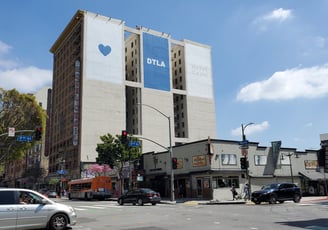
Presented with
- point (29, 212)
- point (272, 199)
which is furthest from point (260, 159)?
point (29, 212)

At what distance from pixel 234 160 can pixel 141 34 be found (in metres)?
65.1

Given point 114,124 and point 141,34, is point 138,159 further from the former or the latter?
point 141,34

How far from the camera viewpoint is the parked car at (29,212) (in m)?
11.7

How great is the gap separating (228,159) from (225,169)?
1.36 metres

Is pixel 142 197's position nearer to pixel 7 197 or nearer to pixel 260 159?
pixel 260 159

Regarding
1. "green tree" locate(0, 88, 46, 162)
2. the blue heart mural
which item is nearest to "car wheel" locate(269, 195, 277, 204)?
"green tree" locate(0, 88, 46, 162)

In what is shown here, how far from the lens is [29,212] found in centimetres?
1202

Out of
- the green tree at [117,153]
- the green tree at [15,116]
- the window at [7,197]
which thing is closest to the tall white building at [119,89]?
the green tree at [117,153]

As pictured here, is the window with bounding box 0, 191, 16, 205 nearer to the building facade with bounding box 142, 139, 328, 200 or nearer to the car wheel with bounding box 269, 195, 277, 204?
the car wheel with bounding box 269, 195, 277, 204

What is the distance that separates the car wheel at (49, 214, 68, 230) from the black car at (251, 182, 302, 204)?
790 inches

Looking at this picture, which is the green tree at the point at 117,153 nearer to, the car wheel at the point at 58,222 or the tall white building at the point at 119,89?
the tall white building at the point at 119,89

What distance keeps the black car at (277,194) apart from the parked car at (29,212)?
19855 millimetres

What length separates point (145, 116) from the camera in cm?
9344

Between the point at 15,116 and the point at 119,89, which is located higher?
the point at 119,89
